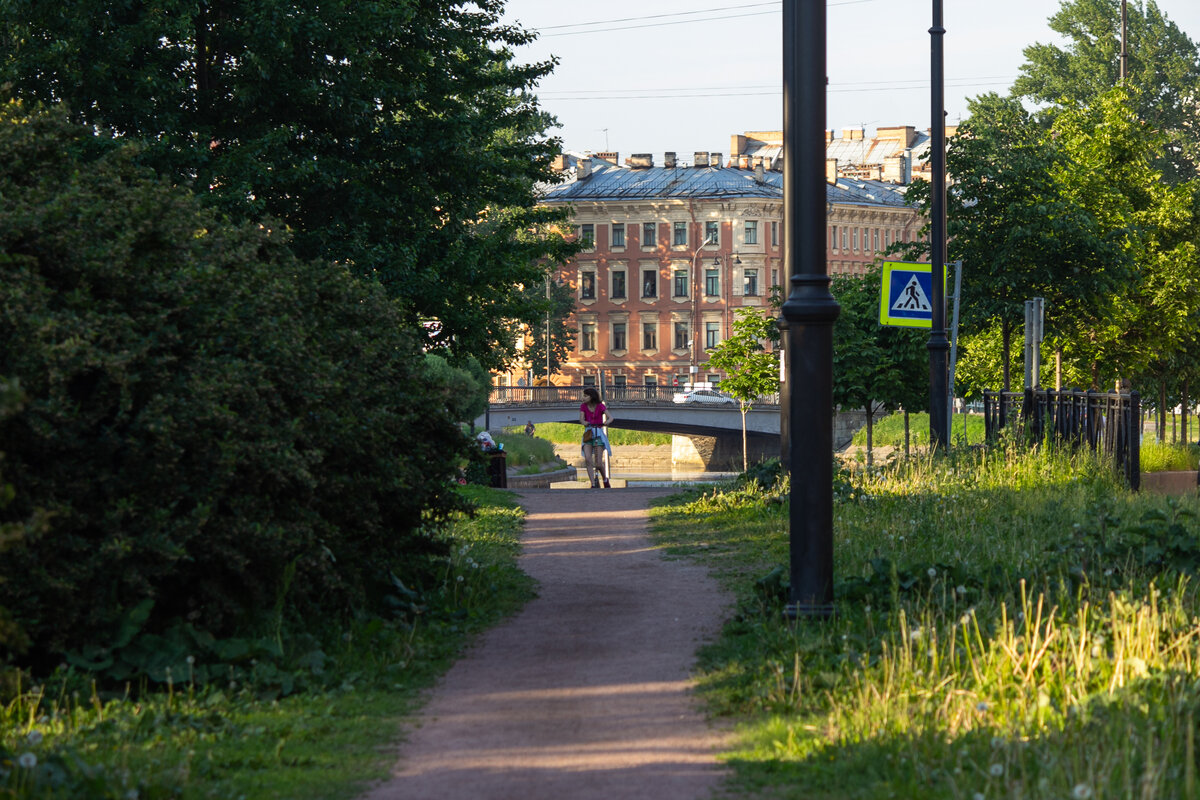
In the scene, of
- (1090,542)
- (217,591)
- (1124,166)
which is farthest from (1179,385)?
(217,591)

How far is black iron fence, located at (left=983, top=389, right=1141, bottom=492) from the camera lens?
620 inches

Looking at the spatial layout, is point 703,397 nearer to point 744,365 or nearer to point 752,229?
point 752,229

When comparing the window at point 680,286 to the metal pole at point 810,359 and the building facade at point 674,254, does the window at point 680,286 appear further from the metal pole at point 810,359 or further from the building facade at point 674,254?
the metal pole at point 810,359

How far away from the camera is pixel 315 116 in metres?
17.9

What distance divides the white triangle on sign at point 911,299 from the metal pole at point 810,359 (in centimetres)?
972

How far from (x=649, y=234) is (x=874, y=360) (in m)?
60.9

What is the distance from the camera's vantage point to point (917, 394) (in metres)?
40.0

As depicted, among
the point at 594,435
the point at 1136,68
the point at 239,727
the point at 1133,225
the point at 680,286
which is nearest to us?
the point at 239,727

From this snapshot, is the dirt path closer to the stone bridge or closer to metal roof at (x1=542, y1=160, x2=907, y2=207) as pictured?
the stone bridge

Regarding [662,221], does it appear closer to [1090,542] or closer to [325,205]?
[325,205]

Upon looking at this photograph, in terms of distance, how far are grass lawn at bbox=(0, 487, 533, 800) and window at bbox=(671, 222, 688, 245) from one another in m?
90.0

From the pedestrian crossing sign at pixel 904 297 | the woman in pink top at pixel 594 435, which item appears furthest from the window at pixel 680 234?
the pedestrian crossing sign at pixel 904 297

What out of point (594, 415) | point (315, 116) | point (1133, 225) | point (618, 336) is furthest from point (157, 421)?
point (618, 336)

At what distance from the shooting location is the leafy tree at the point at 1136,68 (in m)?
63.0
